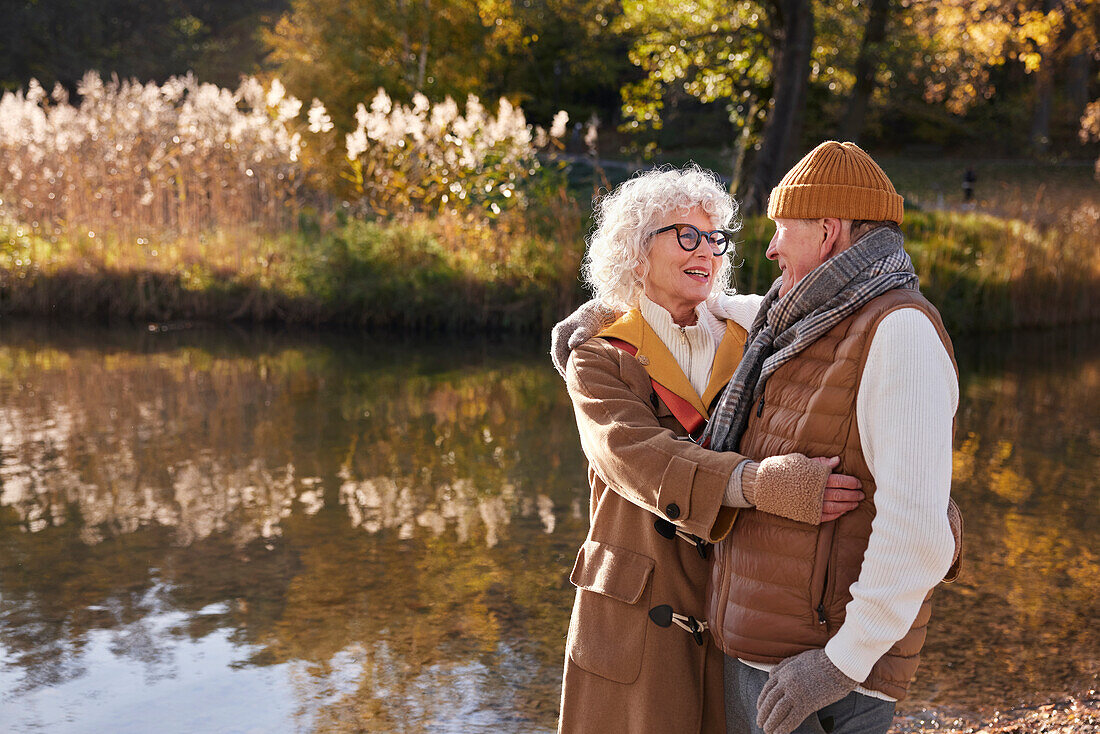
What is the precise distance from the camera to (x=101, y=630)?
14.1 feet

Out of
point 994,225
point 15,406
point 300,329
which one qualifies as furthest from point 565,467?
point 994,225

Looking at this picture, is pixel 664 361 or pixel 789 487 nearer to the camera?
pixel 789 487

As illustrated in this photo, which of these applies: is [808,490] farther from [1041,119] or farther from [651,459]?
[1041,119]

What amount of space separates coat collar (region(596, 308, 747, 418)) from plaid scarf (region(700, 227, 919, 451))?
0.52ft

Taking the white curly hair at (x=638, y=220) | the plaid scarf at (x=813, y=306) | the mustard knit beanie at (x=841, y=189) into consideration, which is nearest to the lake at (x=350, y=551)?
the white curly hair at (x=638, y=220)

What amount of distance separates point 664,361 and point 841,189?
500 mm

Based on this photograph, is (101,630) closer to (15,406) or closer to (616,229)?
(616,229)

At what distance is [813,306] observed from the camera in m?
Answer: 1.93

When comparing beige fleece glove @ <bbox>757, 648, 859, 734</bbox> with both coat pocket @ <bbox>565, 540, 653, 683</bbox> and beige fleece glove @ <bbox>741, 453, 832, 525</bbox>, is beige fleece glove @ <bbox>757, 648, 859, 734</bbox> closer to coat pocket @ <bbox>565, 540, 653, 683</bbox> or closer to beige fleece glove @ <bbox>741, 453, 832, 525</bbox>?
beige fleece glove @ <bbox>741, 453, 832, 525</bbox>

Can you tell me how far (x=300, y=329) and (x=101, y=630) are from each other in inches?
310

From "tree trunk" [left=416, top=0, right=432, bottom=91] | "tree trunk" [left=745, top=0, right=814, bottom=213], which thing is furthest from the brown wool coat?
"tree trunk" [left=416, top=0, right=432, bottom=91]

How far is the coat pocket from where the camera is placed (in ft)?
7.20

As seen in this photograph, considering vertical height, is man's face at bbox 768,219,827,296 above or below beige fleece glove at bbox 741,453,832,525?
above

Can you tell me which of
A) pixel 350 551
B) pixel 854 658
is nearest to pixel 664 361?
pixel 854 658
